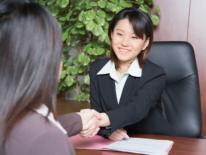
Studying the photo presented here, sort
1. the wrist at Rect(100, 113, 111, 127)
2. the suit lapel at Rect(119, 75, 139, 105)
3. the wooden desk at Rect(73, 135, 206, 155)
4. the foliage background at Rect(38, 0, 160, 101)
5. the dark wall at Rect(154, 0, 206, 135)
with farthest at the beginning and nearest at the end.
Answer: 1. the foliage background at Rect(38, 0, 160, 101)
2. the dark wall at Rect(154, 0, 206, 135)
3. the suit lapel at Rect(119, 75, 139, 105)
4. the wrist at Rect(100, 113, 111, 127)
5. the wooden desk at Rect(73, 135, 206, 155)

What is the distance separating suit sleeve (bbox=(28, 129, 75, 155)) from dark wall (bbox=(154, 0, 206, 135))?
6.90 ft

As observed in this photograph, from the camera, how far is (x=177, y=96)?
1771 mm

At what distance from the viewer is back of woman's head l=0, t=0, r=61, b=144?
66 cm

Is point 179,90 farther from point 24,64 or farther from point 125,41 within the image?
point 24,64

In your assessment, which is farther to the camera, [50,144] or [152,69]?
[152,69]

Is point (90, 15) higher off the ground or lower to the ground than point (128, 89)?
higher

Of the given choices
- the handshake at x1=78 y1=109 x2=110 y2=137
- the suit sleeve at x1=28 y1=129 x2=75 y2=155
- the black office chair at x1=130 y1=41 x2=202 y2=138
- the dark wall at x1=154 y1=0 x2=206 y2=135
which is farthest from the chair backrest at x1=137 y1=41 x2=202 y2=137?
the suit sleeve at x1=28 y1=129 x2=75 y2=155

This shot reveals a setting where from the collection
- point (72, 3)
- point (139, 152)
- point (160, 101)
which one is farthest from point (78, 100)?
point (139, 152)

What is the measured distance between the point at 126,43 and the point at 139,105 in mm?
282

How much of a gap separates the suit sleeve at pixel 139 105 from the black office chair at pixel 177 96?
116 millimetres

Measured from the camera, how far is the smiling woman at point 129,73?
1603 millimetres

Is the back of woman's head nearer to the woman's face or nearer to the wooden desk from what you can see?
the wooden desk

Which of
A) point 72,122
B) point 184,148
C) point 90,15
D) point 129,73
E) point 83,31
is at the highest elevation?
point 90,15

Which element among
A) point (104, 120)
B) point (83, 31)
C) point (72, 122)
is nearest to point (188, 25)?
point (83, 31)
